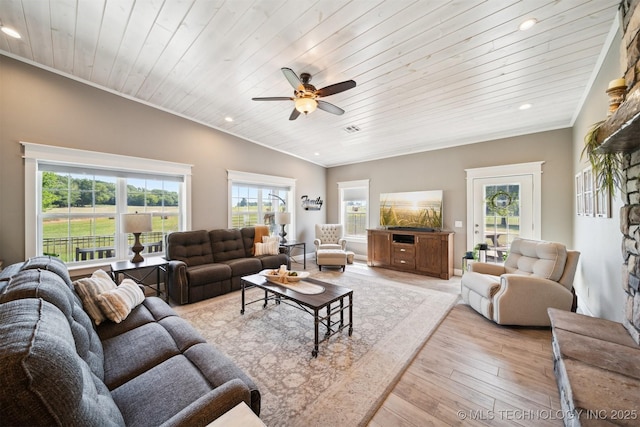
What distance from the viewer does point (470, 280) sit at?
3115 millimetres

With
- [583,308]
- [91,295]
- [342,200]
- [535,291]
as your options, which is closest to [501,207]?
[583,308]

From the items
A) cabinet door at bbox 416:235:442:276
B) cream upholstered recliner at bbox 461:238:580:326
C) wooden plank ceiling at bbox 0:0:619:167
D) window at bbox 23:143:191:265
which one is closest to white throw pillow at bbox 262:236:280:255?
window at bbox 23:143:191:265

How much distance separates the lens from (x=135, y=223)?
3.18 m

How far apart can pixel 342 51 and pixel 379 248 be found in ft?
13.4

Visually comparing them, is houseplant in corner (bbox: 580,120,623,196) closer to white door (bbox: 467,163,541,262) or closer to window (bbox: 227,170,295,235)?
white door (bbox: 467,163,541,262)

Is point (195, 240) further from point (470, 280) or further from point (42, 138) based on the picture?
point (470, 280)

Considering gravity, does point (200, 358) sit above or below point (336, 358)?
above

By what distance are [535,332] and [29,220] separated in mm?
6028

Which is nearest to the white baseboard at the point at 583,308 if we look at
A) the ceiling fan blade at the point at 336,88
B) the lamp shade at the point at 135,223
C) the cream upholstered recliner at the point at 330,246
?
the cream upholstered recliner at the point at 330,246

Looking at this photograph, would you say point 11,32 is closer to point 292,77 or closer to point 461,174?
point 292,77

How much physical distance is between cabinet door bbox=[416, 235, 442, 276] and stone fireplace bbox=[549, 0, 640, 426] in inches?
104

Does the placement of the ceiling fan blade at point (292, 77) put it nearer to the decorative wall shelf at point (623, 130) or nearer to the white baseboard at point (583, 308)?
the decorative wall shelf at point (623, 130)

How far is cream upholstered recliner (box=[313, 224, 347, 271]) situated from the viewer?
5.07 meters

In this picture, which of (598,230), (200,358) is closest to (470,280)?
(598,230)
